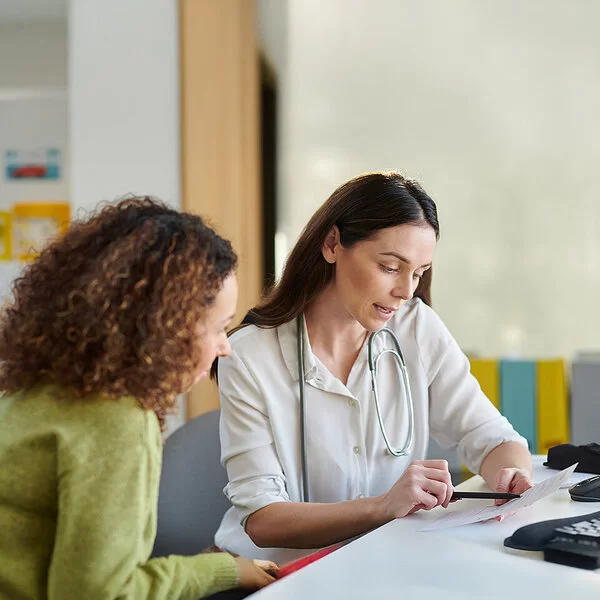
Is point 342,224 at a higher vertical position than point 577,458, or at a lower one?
higher

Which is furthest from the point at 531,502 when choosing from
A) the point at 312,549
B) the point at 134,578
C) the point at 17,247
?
the point at 17,247

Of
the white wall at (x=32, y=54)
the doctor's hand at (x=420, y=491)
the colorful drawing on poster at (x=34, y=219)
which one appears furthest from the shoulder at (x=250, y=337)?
the white wall at (x=32, y=54)

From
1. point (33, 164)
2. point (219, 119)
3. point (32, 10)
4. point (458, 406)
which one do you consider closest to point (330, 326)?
point (458, 406)

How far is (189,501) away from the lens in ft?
5.33

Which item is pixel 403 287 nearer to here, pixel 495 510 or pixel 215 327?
pixel 495 510

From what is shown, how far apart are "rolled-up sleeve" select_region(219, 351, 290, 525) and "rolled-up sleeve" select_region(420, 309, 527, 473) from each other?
36cm

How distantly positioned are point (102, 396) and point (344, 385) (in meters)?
0.72

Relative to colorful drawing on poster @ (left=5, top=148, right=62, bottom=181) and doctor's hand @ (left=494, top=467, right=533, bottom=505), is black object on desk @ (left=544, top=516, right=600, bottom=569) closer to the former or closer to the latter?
doctor's hand @ (left=494, top=467, right=533, bottom=505)

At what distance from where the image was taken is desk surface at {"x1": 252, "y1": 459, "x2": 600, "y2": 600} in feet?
2.92

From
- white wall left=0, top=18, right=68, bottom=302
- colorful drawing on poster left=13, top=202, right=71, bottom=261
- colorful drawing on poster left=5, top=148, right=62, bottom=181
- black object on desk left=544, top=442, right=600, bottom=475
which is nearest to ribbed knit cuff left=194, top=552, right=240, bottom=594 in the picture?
black object on desk left=544, top=442, right=600, bottom=475

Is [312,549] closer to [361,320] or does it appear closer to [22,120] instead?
[361,320]

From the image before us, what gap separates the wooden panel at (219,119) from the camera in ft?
10.5

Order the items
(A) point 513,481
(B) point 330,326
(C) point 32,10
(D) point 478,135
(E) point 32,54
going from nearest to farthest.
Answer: (A) point 513,481
(B) point 330,326
(D) point 478,135
(C) point 32,10
(E) point 32,54

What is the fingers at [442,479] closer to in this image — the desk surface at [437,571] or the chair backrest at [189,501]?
the desk surface at [437,571]
